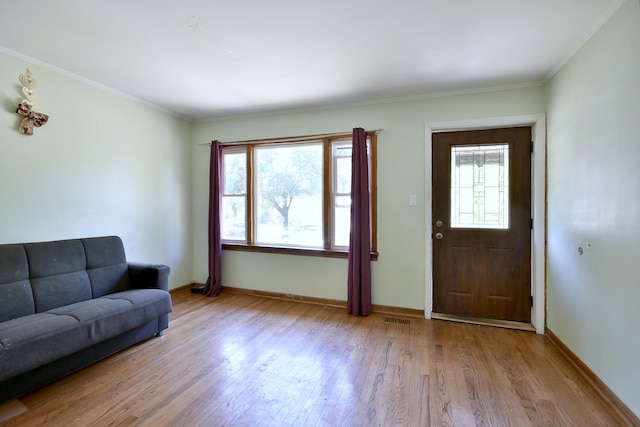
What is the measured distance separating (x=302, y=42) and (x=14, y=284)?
2.88 meters

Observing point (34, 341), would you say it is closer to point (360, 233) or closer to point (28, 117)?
point (28, 117)

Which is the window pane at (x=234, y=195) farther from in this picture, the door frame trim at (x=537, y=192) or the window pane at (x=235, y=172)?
the door frame trim at (x=537, y=192)

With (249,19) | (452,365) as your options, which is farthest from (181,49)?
(452,365)

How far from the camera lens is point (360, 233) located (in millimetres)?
3305

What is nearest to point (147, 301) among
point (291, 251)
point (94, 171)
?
point (94, 171)

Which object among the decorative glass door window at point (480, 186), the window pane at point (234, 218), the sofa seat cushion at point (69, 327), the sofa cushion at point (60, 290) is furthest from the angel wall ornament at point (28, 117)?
the decorative glass door window at point (480, 186)

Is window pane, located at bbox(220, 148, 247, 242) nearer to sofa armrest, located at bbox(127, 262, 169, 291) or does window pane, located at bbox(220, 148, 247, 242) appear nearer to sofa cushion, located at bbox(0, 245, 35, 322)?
sofa armrest, located at bbox(127, 262, 169, 291)

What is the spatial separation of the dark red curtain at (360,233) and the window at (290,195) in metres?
0.14

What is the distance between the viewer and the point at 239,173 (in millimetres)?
4117

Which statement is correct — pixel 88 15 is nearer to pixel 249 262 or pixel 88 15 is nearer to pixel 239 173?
pixel 239 173

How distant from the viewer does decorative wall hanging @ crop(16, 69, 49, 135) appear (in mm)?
2459

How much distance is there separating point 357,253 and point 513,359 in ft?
5.50

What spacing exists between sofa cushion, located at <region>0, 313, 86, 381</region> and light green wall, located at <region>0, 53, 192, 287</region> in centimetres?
98

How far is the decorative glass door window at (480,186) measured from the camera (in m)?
3.04
